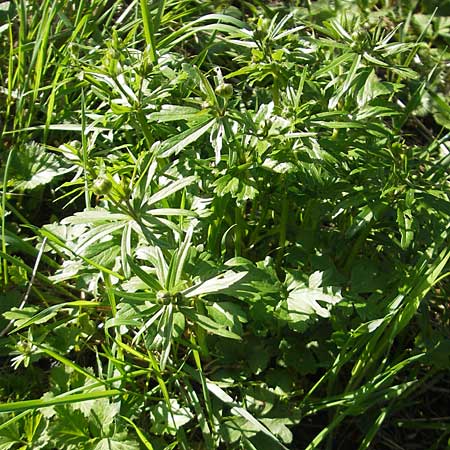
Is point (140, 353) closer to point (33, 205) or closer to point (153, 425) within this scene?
point (153, 425)

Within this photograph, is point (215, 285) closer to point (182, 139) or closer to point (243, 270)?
point (243, 270)

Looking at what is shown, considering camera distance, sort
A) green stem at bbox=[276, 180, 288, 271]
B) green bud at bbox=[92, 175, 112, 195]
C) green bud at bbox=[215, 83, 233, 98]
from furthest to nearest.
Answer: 1. green stem at bbox=[276, 180, 288, 271]
2. green bud at bbox=[215, 83, 233, 98]
3. green bud at bbox=[92, 175, 112, 195]

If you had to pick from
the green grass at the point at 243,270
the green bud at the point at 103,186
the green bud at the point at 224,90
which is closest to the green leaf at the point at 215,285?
the green grass at the point at 243,270

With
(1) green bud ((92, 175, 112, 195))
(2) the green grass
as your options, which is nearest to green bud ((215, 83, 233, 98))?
(2) the green grass

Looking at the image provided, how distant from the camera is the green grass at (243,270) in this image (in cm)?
162

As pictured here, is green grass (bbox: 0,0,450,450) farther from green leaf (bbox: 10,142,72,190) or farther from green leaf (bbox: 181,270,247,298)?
green leaf (bbox: 10,142,72,190)

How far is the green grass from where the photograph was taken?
5.32 ft

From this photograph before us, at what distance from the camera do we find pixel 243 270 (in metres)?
1.67

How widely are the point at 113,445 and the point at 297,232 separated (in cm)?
73

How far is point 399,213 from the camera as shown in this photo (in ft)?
→ 5.57

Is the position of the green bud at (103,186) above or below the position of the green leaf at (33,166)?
above

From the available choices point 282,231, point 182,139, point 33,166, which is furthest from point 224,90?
point 33,166

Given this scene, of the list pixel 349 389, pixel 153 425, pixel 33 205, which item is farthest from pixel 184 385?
pixel 33 205

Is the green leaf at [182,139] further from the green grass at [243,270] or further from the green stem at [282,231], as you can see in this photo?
the green stem at [282,231]
